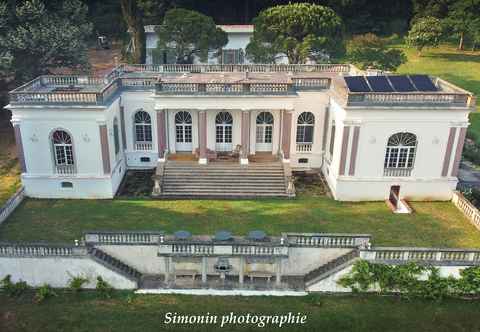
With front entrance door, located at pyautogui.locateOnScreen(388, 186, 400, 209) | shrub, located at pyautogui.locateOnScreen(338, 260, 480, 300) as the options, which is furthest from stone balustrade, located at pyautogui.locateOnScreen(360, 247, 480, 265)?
front entrance door, located at pyautogui.locateOnScreen(388, 186, 400, 209)

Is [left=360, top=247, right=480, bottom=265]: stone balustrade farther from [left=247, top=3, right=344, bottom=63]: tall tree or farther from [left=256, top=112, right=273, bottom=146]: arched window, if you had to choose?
[left=247, top=3, right=344, bottom=63]: tall tree

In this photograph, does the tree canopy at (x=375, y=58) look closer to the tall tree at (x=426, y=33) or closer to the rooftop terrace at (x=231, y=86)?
the rooftop terrace at (x=231, y=86)

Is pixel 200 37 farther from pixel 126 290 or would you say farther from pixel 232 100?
pixel 126 290

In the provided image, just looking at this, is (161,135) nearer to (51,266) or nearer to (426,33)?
(51,266)

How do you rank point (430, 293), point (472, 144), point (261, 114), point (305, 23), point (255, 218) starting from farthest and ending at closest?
point (305, 23), point (472, 144), point (261, 114), point (255, 218), point (430, 293)


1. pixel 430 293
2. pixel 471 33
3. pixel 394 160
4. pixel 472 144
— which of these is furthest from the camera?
pixel 471 33

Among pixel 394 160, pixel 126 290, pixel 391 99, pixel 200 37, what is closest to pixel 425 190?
pixel 394 160

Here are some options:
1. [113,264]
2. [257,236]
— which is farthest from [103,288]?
[257,236]
